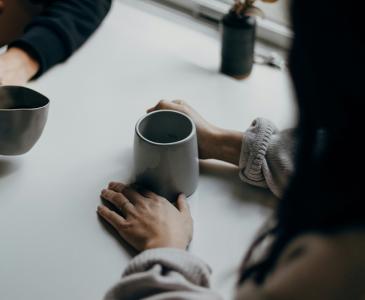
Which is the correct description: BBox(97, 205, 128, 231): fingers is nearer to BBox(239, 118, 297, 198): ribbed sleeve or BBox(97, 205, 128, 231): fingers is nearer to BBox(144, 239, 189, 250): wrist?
BBox(144, 239, 189, 250): wrist

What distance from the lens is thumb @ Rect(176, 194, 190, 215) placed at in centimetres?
64

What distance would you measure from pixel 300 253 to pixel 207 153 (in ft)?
1.23

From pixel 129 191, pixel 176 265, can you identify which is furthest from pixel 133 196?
pixel 176 265

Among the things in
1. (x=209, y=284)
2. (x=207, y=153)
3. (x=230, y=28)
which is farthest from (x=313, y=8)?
(x=230, y=28)

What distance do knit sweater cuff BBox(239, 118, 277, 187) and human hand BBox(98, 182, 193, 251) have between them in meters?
0.10

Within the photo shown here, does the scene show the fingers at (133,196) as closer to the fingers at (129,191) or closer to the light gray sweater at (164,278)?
the fingers at (129,191)

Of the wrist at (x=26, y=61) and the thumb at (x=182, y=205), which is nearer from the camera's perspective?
the thumb at (x=182, y=205)

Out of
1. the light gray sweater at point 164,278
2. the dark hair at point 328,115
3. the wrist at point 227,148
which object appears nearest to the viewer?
the dark hair at point 328,115

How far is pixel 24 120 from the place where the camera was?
683 millimetres

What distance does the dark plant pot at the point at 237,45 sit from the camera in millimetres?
881

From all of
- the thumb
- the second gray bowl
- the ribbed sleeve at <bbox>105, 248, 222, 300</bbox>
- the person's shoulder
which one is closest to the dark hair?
the person's shoulder

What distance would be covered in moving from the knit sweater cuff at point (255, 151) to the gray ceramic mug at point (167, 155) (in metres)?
0.07

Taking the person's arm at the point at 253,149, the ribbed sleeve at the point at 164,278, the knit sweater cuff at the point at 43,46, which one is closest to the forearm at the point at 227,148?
the person's arm at the point at 253,149

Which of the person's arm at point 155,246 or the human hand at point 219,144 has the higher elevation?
the human hand at point 219,144
